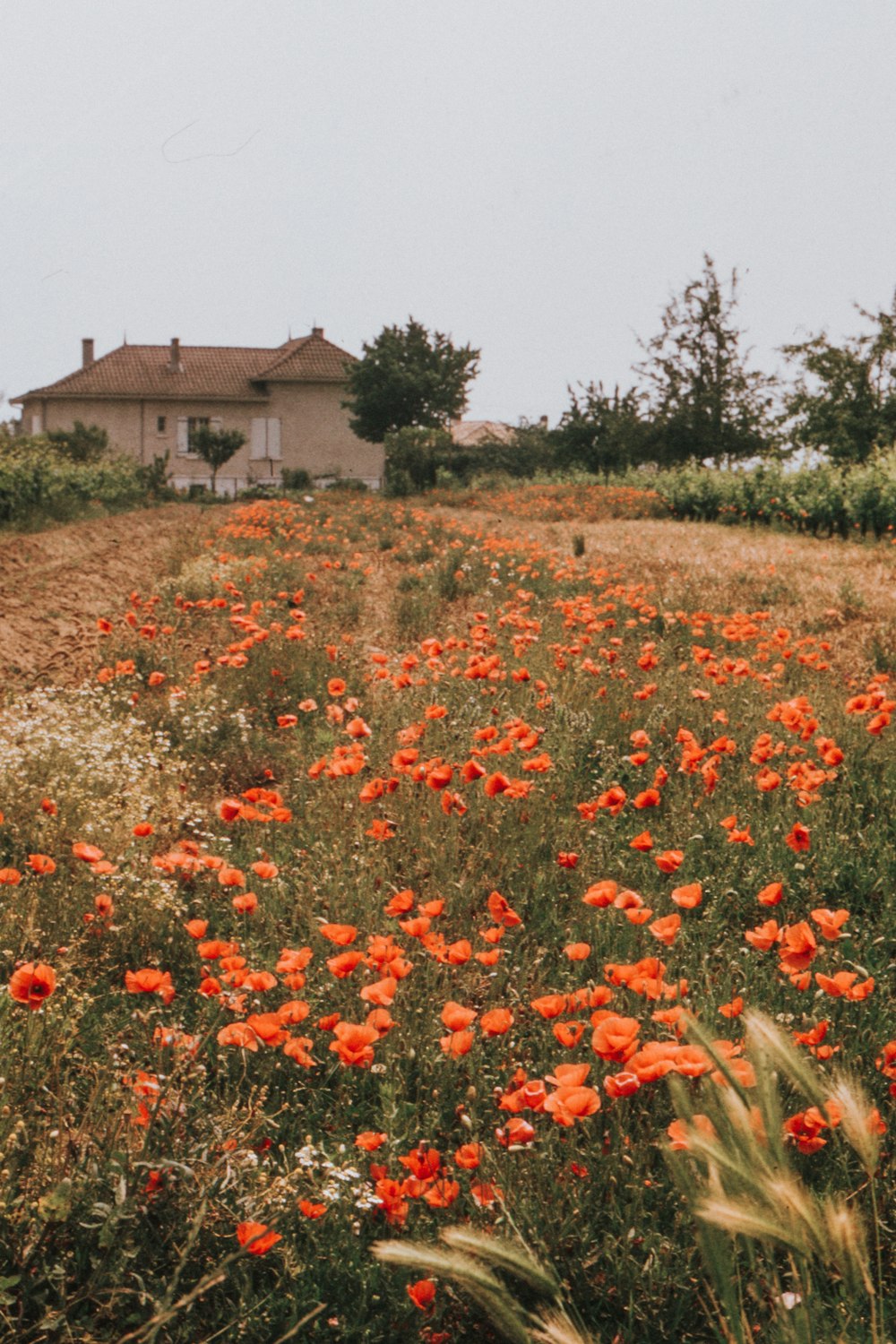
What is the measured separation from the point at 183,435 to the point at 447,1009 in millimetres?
45300

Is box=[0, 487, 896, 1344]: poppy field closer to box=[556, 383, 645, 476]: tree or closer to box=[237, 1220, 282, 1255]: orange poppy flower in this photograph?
box=[237, 1220, 282, 1255]: orange poppy flower

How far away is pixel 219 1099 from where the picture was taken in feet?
7.69

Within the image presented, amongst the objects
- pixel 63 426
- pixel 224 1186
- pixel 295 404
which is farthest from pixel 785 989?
pixel 63 426

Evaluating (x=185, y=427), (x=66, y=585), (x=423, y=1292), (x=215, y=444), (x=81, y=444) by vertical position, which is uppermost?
(x=185, y=427)

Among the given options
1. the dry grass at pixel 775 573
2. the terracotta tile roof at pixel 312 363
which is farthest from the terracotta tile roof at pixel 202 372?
the dry grass at pixel 775 573

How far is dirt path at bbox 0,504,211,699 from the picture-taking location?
22.3 feet

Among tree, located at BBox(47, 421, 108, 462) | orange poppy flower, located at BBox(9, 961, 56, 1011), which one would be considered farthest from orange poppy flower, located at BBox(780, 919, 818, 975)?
tree, located at BBox(47, 421, 108, 462)

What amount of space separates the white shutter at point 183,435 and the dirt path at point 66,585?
28193 millimetres

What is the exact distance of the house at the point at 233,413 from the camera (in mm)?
43719

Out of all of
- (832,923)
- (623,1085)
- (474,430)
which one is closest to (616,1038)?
(623,1085)

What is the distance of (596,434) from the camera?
3953cm

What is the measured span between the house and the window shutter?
4cm

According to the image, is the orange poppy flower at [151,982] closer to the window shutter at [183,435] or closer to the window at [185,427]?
the window at [185,427]

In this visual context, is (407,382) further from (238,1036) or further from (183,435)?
(238,1036)
